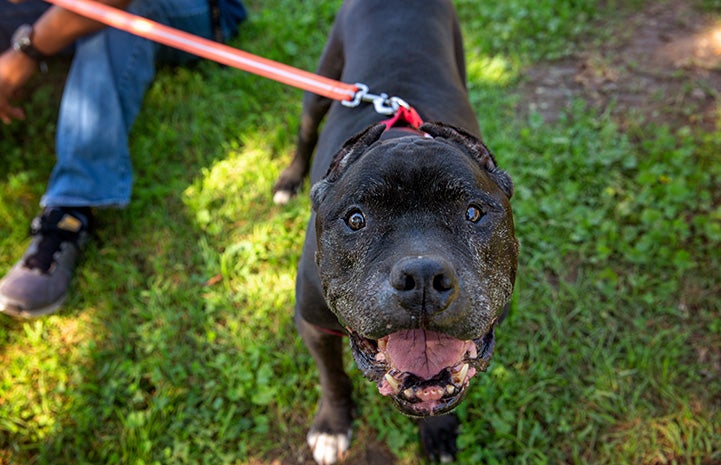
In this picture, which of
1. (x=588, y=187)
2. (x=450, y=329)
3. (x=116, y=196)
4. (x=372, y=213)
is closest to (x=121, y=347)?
(x=116, y=196)

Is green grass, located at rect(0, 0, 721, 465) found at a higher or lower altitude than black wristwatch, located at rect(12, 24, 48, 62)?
lower

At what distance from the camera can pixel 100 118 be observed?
170 inches

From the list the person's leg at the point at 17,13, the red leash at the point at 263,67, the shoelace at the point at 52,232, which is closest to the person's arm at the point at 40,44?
the person's leg at the point at 17,13

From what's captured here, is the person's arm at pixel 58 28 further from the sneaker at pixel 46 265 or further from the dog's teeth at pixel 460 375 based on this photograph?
the dog's teeth at pixel 460 375

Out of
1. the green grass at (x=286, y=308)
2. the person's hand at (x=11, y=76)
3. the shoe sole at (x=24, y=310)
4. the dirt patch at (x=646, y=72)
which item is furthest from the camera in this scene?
the dirt patch at (x=646, y=72)

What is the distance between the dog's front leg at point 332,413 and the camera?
2965 mm

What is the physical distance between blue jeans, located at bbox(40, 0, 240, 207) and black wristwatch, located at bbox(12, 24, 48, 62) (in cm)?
27

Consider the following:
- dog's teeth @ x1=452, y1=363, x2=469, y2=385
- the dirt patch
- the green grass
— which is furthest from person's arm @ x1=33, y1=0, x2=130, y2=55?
dog's teeth @ x1=452, y1=363, x2=469, y2=385

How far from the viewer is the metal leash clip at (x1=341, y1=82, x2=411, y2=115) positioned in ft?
9.70

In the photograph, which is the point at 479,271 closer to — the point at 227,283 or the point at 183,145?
the point at 227,283

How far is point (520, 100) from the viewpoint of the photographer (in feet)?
16.4

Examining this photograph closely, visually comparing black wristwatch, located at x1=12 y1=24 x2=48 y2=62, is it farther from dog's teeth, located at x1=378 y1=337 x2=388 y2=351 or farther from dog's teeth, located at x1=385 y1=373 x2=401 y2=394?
dog's teeth, located at x1=385 y1=373 x2=401 y2=394

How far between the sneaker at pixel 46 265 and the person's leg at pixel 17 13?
65.4 inches

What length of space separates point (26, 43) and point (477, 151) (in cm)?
362
